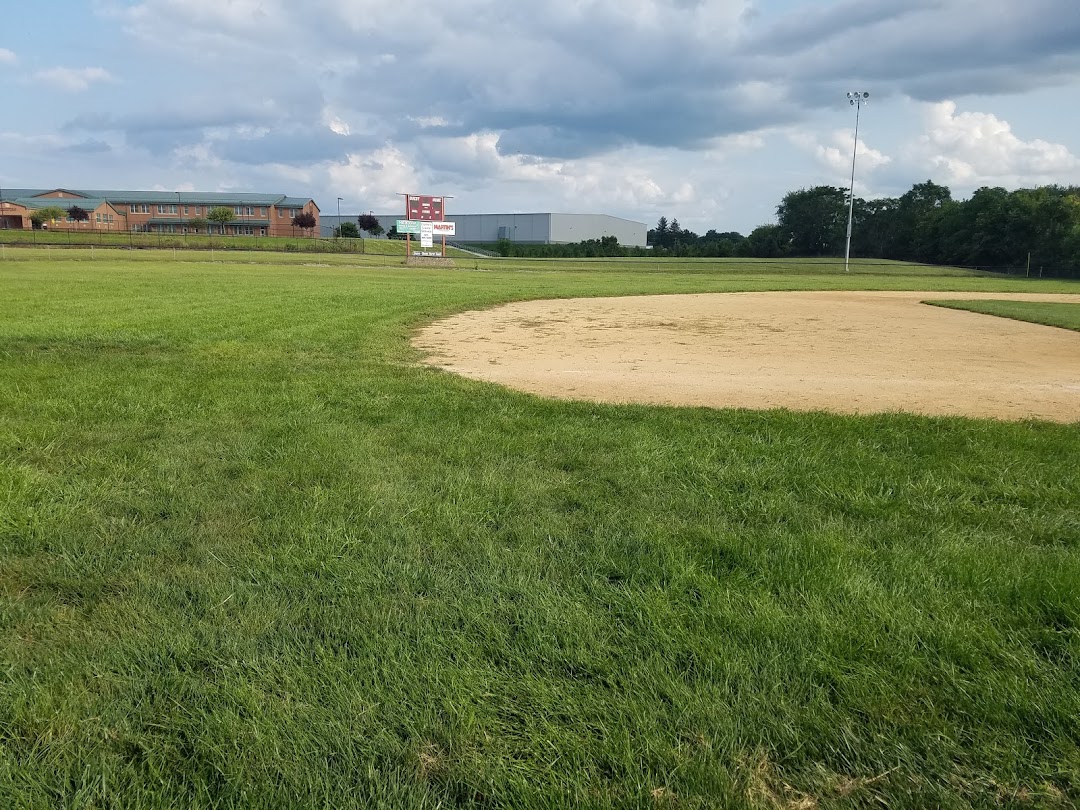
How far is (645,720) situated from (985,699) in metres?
1.13

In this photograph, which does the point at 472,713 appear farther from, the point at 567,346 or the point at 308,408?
the point at 567,346

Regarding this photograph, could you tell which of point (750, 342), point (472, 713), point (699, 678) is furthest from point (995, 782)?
point (750, 342)

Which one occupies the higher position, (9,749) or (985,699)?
(985,699)

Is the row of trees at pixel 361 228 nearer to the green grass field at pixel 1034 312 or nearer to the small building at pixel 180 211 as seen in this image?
the small building at pixel 180 211

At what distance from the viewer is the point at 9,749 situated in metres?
2.15

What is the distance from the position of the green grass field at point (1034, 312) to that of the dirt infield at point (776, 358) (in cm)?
72

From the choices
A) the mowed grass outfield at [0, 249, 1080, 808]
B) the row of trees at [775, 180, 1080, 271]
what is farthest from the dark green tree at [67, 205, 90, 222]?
the mowed grass outfield at [0, 249, 1080, 808]

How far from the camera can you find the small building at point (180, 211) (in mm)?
101750

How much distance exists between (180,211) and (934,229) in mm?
101535

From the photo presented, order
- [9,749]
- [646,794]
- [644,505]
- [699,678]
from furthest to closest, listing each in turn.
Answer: [644,505] < [699,678] < [9,749] < [646,794]

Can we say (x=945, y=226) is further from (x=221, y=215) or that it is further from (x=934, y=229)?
(x=221, y=215)

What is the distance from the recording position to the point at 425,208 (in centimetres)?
6169

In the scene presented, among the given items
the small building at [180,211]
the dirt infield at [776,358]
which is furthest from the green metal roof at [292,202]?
the dirt infield at [776,358]

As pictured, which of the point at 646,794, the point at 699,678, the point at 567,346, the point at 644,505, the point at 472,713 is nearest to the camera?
the point at 646,794
